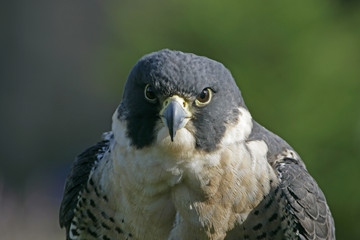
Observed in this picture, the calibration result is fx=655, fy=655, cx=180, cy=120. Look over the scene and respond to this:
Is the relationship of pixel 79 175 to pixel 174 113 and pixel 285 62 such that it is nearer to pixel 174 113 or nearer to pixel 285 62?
pixel 174 113

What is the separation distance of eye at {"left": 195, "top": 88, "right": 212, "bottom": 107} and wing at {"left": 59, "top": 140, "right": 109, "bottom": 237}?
0.97 metres

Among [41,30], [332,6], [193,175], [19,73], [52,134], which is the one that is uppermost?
[332,6]

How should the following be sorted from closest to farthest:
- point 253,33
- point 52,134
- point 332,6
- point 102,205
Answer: point 102,205, point 253,33, point 332,6, point 52,134

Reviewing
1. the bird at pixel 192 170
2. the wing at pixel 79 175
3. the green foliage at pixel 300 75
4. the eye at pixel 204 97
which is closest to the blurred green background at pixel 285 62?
the green foliage at pixel 300 75

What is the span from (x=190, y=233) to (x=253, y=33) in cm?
442

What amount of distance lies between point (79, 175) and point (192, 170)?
107 cm

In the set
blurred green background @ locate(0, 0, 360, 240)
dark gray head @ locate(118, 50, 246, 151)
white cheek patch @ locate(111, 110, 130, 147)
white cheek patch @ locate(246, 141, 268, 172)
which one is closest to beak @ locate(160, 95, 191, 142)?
dark gray head @ locate(118, 50, 246, 151)

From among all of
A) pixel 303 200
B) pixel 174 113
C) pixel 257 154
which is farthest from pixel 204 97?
pixel 303 200

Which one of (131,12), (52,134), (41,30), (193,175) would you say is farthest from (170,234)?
(41,30)

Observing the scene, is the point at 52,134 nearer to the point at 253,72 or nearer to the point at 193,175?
the point at 253,72

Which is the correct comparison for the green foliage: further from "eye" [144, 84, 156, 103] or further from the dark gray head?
"eye" [144, 84, 156, 103]

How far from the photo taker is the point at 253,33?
313 inches

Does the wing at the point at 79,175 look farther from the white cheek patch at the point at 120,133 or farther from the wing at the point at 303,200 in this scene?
the wing at the point at 303,200

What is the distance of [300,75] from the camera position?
7.90 meters
